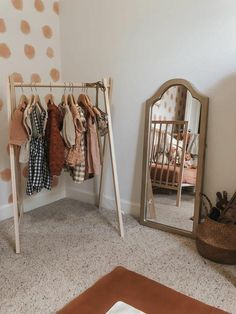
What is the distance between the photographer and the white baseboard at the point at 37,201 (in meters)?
2.66

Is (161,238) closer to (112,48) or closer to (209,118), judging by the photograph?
(209,118)

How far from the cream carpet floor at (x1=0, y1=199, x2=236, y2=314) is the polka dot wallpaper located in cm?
63

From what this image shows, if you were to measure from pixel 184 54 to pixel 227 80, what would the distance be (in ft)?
1.33

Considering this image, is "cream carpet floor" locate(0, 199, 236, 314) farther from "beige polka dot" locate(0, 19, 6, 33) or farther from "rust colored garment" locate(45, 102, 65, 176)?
"beige polka dot" locate(0, 19, 6, 33)

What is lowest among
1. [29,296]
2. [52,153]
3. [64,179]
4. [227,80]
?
[29,296]

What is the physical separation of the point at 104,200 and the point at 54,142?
1.13 meters

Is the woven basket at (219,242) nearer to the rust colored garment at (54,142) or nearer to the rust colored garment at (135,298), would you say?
the rust colored garment at (135,298)

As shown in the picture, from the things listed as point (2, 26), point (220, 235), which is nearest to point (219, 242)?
point (220, 235)

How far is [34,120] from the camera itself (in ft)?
6.57

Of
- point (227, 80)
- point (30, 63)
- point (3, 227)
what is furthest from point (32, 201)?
point (227, 80)

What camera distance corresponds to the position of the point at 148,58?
7.94ft

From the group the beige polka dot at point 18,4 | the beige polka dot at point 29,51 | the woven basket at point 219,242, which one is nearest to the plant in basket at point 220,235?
the woven basket at point 219,242

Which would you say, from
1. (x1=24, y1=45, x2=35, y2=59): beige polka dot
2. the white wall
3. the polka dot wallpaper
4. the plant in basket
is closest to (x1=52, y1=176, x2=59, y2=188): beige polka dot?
the polka dot wallpaper

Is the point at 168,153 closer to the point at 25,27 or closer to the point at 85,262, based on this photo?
the point at 85,262
